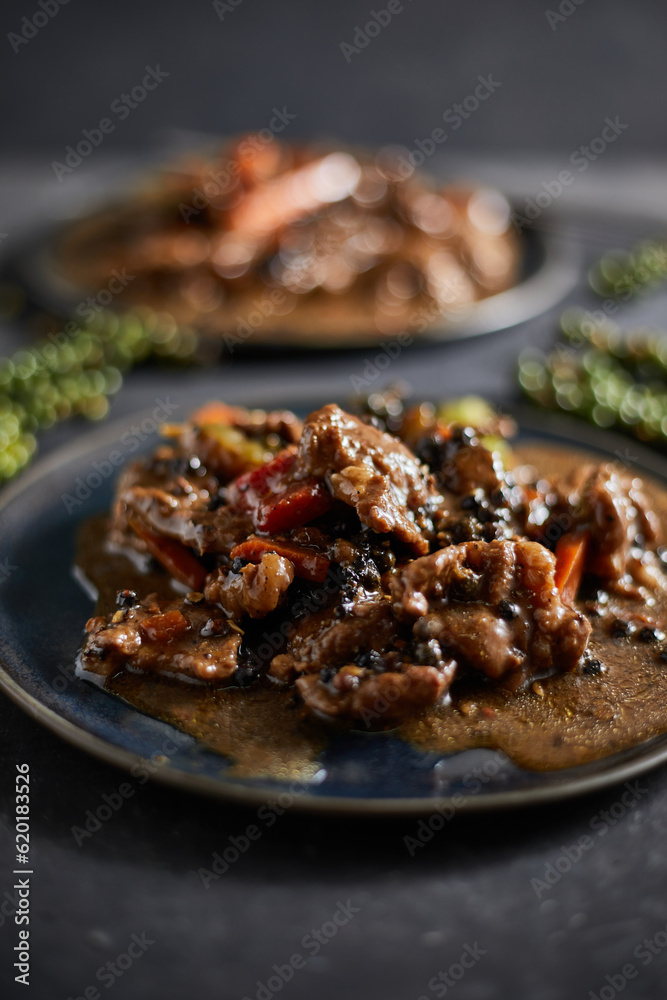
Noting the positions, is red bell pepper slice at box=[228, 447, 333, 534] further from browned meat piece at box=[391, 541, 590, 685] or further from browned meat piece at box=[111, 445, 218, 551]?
browned meat piece at box=[391, 541, 590, 685]

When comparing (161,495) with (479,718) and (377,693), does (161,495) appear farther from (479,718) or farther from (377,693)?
(479,718)

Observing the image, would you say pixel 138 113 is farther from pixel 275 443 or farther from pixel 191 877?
pixel 191 877

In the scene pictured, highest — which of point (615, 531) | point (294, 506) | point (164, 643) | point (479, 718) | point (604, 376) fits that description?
point (294, 506)

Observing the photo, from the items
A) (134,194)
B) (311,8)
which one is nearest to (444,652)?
(134,194)

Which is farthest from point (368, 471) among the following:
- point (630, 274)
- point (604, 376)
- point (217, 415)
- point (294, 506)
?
point (630, 274)

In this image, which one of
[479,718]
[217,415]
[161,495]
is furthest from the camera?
[217,415]
